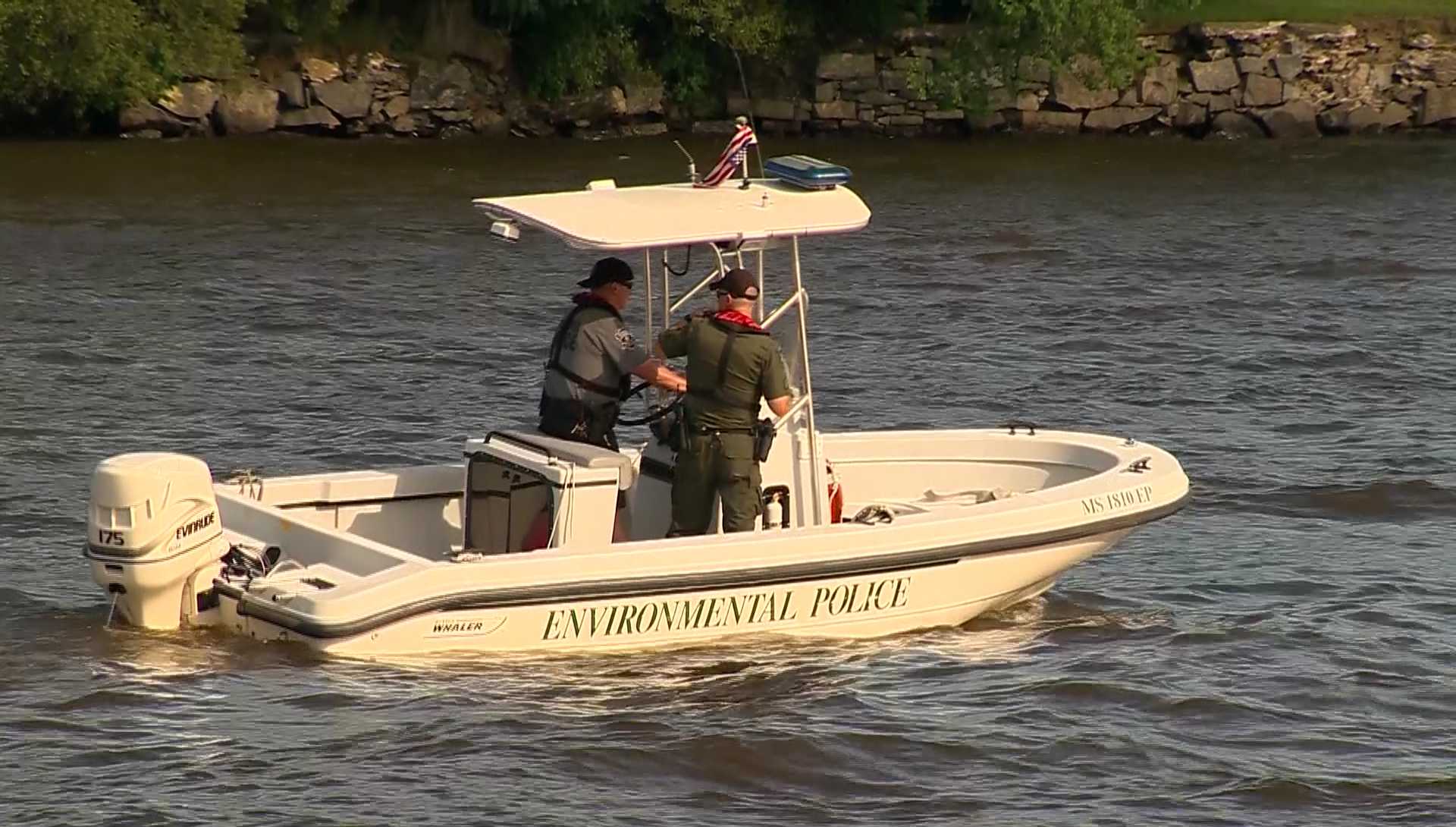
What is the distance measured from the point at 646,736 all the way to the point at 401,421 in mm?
7629

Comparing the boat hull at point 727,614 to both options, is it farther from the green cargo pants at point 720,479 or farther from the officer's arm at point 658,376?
the officer's arm at point 658,376

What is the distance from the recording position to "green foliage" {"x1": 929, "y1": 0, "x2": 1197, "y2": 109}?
3484 cm

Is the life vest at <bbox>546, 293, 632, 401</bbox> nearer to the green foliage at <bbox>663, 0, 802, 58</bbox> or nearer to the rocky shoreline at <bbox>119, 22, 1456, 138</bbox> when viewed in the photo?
the rocky shoreline at <bbox>119, 22, 1456, 138</bbox>

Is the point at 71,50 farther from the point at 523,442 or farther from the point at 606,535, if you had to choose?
the point at 606,535

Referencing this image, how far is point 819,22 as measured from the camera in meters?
37.4

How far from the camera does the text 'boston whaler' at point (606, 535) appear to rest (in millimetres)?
10555

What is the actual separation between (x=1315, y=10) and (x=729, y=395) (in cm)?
2725

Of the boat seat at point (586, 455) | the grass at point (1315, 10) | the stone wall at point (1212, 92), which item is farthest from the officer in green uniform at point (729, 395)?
the grass at point (1315, 10)

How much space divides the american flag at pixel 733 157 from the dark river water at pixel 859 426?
7.51 ft

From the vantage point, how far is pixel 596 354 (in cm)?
1148

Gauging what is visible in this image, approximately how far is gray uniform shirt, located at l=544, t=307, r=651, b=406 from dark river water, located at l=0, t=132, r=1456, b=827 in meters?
1.34

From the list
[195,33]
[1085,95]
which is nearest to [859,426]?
[195,33]

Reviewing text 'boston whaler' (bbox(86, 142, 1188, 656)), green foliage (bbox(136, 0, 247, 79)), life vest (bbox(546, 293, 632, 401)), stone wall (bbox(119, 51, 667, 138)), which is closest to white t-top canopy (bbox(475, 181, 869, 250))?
text 'boston whaler' (bbox(86, 142, 1188, 656))

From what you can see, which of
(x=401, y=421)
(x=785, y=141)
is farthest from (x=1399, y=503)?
(x=785, y=141)
